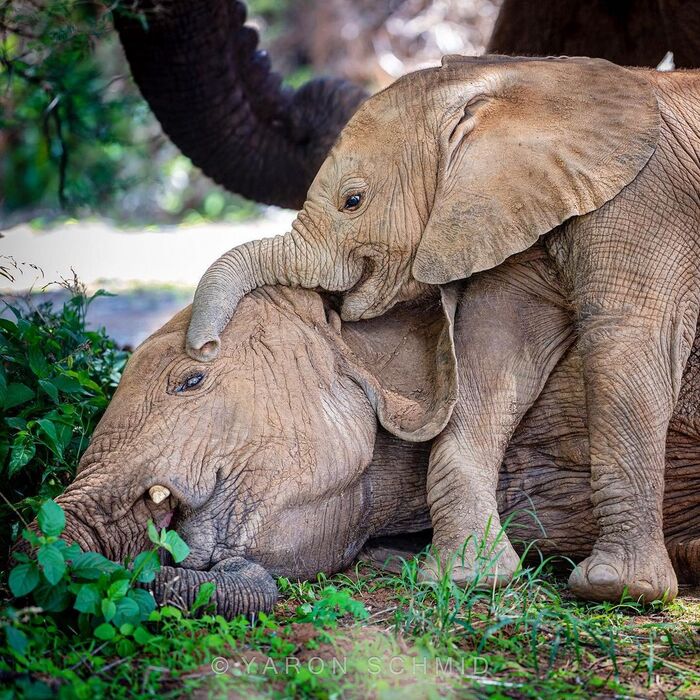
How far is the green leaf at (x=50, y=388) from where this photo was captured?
4.47 m

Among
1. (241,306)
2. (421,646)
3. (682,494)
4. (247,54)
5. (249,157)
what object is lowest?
(421,646)

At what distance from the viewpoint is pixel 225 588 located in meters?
3.62

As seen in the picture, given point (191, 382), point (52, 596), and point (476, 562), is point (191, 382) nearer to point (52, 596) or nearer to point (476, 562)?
→ point (52, 596)

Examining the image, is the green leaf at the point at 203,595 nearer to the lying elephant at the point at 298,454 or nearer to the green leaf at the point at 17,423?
the lying elephant at the point at 298,454

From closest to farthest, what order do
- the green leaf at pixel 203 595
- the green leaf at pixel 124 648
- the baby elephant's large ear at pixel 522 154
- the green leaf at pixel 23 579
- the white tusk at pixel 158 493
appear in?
the green leaf at pixel 124 648 → the green leaf at pixel 23 579 → the green leaf at pixel 203 595 → the white tusk at pixel 158 493 → the baby elephant's large ear at pixel 522 154

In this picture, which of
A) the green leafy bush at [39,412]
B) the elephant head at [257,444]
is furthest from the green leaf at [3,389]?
the elephant head at [257,444]

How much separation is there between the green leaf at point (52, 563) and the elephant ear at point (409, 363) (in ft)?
4.50

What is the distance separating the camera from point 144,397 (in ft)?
13.4

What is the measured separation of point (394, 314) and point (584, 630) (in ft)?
4.93

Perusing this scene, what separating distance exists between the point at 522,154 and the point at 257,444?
1.43 meters

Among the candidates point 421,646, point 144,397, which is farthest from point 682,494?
point 144,397

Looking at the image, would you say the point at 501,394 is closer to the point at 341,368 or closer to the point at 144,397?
the point at 341,368

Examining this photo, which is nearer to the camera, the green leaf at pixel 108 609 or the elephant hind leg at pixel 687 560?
the green leaf at pixel 108 609

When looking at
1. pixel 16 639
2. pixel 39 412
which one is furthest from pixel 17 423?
pixel 16 639
